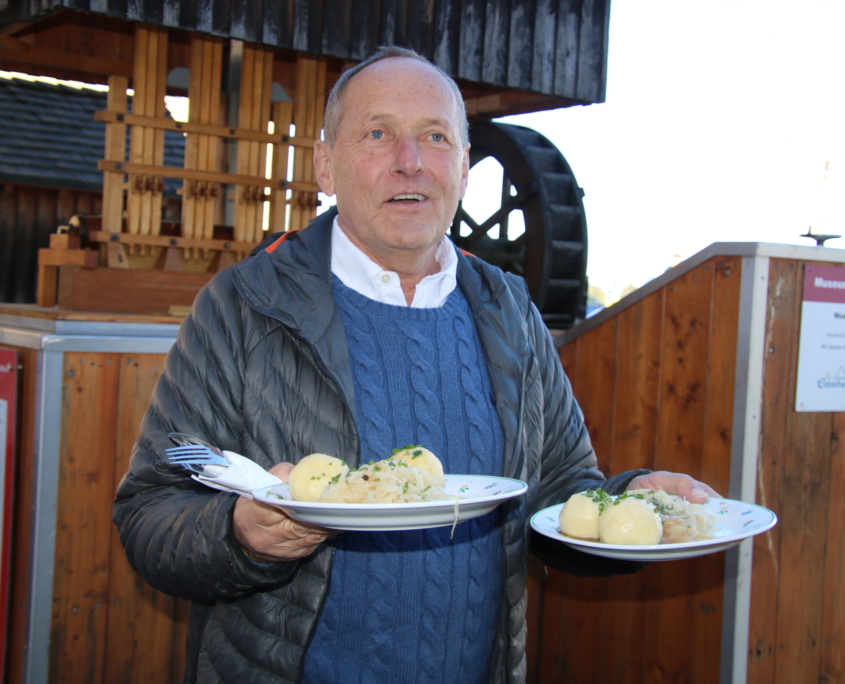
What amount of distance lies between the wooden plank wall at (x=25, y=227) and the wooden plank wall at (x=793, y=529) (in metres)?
9.12

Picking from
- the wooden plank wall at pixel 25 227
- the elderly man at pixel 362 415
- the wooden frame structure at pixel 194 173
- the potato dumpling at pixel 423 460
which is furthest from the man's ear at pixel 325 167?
the wooden plank wall at pixel 25 227

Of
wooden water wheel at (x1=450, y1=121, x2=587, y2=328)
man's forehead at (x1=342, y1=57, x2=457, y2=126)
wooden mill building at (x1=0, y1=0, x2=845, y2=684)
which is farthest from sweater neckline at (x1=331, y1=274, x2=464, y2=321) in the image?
wooden water wheel at (x1=450, y1=121, x2=587, y2=328)

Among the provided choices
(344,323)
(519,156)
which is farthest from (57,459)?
(519,156)

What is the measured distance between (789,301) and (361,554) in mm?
2323

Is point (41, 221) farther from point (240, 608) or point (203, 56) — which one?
point (240, 608)

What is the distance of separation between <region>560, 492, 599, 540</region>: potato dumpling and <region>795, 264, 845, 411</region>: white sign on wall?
1895 millimetres

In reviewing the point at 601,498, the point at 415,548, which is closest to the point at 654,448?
the point at 601,498

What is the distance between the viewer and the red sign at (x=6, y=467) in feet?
10.2

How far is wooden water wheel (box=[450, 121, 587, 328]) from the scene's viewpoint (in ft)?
21.9

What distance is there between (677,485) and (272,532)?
1.04 metres

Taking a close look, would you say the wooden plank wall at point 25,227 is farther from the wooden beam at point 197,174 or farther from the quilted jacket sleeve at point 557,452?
the quilted jacket sleeve at point 557,452

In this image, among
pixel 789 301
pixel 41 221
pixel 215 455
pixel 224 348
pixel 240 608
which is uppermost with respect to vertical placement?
pixel 41 221

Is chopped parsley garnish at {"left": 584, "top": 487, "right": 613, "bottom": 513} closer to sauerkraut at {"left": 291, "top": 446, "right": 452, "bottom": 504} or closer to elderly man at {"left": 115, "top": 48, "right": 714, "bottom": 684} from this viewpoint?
elderly man at {"left": 115, "top": 48, "right": 714, "bottom": 684}

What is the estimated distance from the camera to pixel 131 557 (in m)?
1.71
